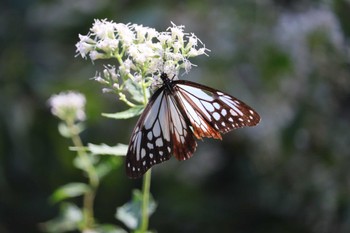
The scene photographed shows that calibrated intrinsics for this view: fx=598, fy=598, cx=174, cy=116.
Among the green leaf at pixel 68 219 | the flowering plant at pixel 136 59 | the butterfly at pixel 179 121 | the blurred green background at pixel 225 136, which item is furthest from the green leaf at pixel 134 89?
the blurred green background at pixel 225 136

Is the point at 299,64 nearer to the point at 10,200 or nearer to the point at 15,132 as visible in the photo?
the point at 15,132

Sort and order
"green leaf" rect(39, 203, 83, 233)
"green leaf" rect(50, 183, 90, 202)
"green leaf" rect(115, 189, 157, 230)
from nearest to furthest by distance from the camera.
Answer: "green leaf" rect(115, 189, 157, 230), "green leaf" rect(50, 183, 90, 202), "green leaf" rect(39, 203, 83, 233)

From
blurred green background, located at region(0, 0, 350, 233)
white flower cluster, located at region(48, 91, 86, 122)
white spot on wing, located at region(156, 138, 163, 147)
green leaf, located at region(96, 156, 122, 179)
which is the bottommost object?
white spot on wing, located at region(156, 138, 163, 147)

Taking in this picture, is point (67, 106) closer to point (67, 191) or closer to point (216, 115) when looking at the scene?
point (67, 191)

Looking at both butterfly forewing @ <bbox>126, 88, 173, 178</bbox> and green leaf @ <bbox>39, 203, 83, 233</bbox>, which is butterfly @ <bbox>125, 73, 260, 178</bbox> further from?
green leaf @ <bbox>39, 203, 83, 233</bbox>

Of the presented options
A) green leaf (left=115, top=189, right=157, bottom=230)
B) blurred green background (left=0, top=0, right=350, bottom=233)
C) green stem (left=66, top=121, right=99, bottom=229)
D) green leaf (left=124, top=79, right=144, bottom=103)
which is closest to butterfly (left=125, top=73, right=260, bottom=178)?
green leaf (left=124, top=79, right=144, bottom=103)

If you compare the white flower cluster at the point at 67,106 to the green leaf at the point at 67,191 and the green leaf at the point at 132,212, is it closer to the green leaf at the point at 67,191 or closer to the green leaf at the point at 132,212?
the green leaf at the point at 67,191

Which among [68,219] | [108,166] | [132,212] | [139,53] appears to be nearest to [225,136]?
[68,219]
